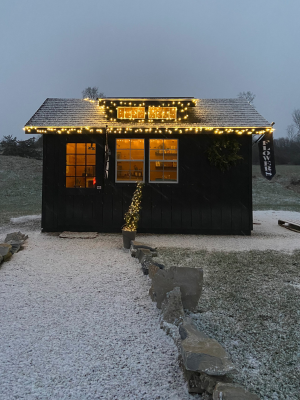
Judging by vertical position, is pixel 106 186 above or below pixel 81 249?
above

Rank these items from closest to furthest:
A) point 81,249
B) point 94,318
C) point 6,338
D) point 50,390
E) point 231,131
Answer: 1. point 50,390
2. point 6,338
3. point 94,318
4. point 81,249
5. point 231,131

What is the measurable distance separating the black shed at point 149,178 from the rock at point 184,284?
512 cm

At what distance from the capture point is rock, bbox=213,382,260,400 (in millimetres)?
1688

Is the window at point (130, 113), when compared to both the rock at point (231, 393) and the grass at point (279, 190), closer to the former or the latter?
the rock at point (231, 393)

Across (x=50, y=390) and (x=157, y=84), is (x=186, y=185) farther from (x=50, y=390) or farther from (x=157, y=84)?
(x=157, y=84)

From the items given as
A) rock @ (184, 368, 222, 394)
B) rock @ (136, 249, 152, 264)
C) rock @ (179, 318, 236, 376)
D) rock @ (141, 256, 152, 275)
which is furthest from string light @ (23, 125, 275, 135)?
rock @ (184, 368, 222, 394)

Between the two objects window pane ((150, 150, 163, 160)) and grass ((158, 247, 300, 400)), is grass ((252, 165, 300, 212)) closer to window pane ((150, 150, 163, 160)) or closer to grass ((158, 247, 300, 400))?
window pane ((150, 150, 163, 160))

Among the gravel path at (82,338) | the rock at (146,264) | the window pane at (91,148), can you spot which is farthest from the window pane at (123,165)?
the gravel path at (82,338)

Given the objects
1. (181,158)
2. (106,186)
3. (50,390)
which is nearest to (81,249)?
(106,186)

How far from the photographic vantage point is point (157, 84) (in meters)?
168

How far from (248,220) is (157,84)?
17128 cm

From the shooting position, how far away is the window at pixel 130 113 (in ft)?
28.3

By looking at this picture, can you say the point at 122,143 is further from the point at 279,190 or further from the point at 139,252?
the point at 279,190

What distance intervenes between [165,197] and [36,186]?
16.0 metres
